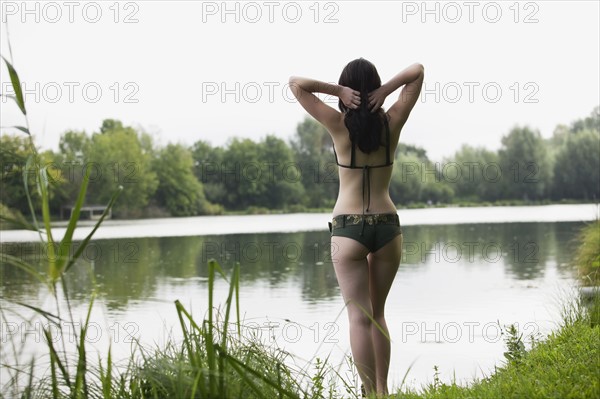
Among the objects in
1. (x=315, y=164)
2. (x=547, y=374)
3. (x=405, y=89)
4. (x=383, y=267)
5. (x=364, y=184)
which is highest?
(x=315, y=164)

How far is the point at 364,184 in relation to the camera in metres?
3.41

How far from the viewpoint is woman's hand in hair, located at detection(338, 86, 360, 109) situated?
Result: 131 inches

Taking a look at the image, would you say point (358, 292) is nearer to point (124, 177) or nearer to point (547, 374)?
point (547, 374)

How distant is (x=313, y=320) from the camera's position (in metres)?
6.50

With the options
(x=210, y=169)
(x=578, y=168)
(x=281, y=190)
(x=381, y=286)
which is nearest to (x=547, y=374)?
(x=381, y=286)

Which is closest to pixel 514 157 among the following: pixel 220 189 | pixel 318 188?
pixel 318 188

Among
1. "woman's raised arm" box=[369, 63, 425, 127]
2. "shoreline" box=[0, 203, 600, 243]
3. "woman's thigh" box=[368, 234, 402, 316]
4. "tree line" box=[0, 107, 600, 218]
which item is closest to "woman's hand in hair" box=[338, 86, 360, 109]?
"woman's raised arm" box=[369, 63, 425, 127]

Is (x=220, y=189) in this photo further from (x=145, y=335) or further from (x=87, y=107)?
(x=145, y=335)

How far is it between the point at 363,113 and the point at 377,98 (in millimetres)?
93

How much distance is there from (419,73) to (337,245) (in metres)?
0.84

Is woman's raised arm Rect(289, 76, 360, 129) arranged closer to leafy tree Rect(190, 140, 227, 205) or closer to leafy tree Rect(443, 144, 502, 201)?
leafy tree Rect(190, 140, 227, 205)

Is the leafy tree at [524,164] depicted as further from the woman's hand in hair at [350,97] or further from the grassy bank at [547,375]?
the woman's hand in hair at [350,97]

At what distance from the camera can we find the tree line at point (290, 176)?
155ft

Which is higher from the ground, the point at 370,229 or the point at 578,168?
the point at 578,168
